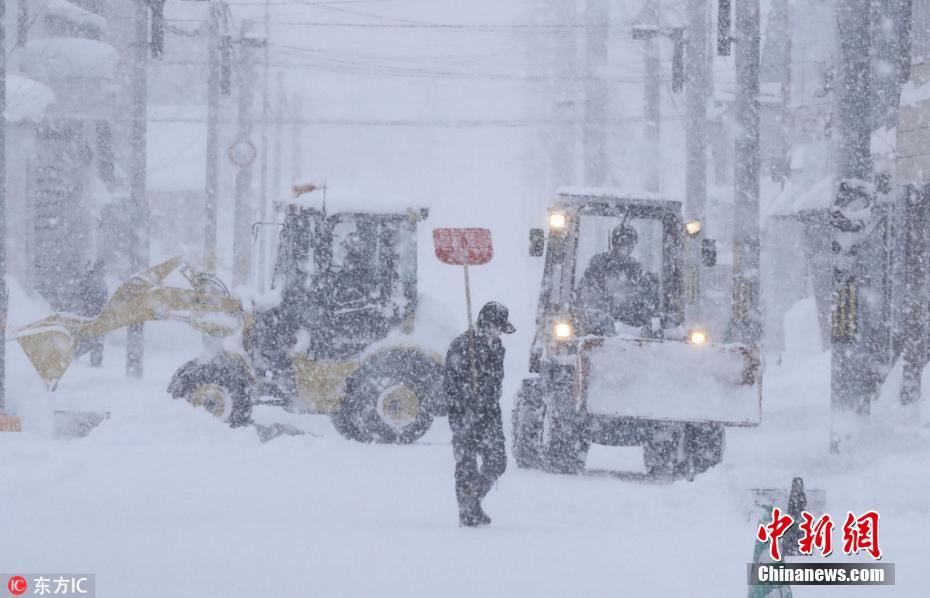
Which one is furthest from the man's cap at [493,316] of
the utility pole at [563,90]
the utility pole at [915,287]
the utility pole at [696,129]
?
the utility pole at [563,90]

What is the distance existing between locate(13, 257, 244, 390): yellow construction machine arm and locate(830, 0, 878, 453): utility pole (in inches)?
269

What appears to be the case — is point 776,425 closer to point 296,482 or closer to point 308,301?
point 308,301

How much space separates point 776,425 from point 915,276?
2.83 meters

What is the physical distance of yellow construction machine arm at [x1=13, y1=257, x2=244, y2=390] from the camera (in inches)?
622

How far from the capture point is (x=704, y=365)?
1240 cm

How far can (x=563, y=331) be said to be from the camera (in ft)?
42.6

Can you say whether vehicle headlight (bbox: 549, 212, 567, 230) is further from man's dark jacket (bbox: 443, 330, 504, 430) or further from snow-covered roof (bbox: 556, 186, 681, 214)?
man's dark jacket (bbox: 443, 330, 504, 430)

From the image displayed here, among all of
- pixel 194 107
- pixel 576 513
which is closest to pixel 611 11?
pixel 194 107

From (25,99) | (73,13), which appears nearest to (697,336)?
(25,99)

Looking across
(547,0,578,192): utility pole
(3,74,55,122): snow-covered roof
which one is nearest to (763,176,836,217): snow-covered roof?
(3,74,55,122): snow-covered roof

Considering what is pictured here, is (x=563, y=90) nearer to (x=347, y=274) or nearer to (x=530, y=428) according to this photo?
(x=347, y=274)

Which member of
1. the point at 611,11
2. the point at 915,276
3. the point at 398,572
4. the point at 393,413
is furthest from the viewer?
the point at 611,11

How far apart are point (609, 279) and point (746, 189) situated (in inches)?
152

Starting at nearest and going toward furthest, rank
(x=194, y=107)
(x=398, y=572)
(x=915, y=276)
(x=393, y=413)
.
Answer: (x=398, y=572) → (x=915, y=276) → (x=393, y=413) → (x=194, y=107)
